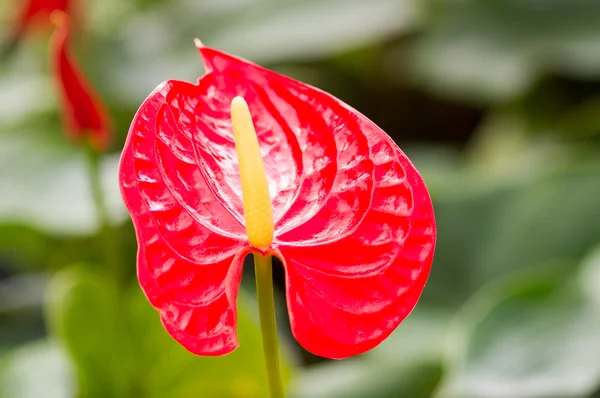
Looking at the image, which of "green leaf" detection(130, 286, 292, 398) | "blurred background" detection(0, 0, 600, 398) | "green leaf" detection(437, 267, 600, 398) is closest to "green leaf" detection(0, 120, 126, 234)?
"blurred background" detection(0, 0, 600, 398)

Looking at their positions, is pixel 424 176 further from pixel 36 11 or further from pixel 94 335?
pixel 36 11

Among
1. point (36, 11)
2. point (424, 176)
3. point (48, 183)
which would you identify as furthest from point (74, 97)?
point (36, 11)

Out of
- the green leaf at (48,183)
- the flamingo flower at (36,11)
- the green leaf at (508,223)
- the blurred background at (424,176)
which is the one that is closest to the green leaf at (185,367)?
the blurred background at (424,176)

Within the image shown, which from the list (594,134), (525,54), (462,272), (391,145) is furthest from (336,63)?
(391,145)

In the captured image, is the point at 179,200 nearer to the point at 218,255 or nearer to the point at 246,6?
the point at 218,255

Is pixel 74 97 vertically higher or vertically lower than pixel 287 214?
higher

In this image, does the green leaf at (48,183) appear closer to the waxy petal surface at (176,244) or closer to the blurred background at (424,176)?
the blurred background at (424,176)
